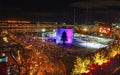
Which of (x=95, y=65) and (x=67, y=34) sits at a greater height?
(x=67, y=34)

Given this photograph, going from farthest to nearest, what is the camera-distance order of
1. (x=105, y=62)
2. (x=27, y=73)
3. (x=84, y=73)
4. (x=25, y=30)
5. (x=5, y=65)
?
1. (x=25, y=30)
2. (x=105, y=62)
3. (x=84, y=73)
4. (x=27, y=73)
5. (x=5, y=65)

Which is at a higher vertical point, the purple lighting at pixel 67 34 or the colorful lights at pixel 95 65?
the purple lighting at pixel 67 34

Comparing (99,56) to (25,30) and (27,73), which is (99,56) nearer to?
(27,73)

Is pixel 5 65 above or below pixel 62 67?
above

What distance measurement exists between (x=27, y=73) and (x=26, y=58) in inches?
188

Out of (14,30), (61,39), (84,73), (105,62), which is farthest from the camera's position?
(14,30)

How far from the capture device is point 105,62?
2602cm

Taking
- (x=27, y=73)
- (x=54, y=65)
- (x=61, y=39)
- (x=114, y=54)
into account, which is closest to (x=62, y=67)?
(x=54, y=65)

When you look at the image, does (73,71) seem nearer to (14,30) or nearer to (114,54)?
(114,54)

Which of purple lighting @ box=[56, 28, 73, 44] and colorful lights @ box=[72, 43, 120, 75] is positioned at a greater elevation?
purple lighting @ box=[56, 28, 73, 44]

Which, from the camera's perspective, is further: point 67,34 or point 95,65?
point 67,34

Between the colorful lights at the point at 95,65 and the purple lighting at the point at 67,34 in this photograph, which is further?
the purple lighting at the point at 67,34

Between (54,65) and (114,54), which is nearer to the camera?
(54,65)

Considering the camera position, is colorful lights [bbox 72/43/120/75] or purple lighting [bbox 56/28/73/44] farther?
purple lighting [bbox 56/28/73/44]
